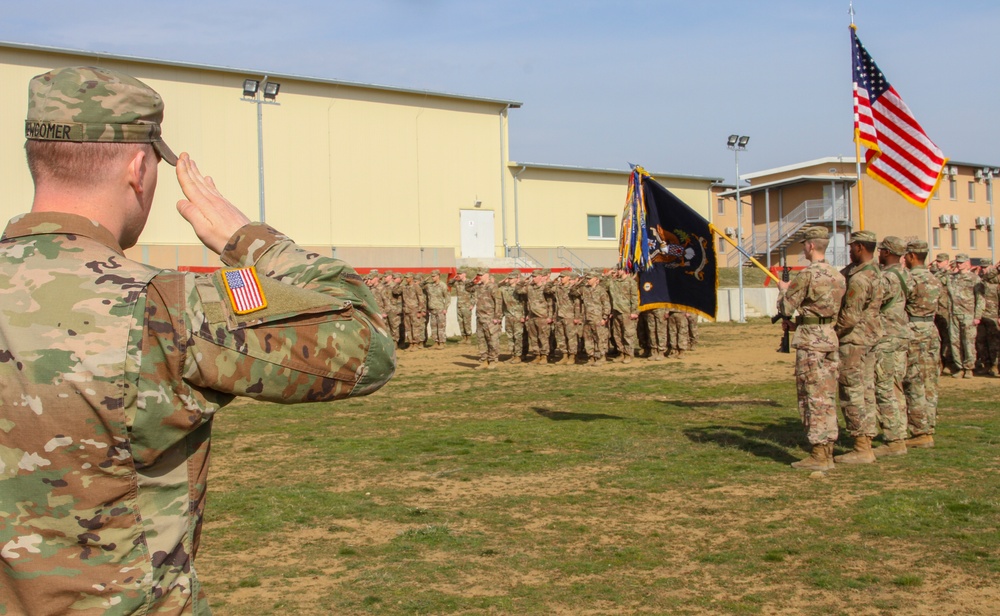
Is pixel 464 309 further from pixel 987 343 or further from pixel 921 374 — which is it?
pixel 921 374

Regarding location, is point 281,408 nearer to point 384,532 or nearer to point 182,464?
point 384,532

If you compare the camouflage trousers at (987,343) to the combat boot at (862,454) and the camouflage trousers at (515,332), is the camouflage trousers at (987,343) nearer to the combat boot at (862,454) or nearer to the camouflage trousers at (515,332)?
the combat boot at (862,454)

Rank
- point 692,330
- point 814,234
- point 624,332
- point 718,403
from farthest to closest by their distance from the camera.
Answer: point 692,330 < point 624,332 < point 718,403 < point 814,234

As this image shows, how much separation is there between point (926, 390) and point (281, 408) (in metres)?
8.61

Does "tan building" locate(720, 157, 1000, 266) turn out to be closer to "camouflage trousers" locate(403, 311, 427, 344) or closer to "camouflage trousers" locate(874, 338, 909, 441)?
"camouflage trousers" locate(403, 311, 427, 344)

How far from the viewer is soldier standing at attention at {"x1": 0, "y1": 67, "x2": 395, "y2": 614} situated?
169 centimetres

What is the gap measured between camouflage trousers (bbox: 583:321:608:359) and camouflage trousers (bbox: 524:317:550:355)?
3.12ft

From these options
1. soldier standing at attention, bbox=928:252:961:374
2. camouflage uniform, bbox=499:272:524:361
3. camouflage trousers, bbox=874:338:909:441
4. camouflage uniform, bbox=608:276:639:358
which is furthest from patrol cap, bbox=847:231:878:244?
camouflage uniform, bbox=499:272:524:361

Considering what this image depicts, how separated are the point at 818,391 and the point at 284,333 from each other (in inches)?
289

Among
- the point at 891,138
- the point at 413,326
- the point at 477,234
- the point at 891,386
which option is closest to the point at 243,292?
the point at 891,386

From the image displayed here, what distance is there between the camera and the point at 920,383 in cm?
977

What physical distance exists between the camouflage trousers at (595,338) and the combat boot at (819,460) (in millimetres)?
11031

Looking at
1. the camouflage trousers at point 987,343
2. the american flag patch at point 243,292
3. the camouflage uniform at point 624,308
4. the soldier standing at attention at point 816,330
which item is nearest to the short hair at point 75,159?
the american flag patch at point 243,292

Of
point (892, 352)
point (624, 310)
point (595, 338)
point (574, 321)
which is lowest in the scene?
point (595, 338)
